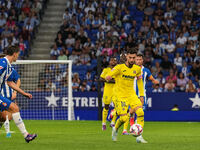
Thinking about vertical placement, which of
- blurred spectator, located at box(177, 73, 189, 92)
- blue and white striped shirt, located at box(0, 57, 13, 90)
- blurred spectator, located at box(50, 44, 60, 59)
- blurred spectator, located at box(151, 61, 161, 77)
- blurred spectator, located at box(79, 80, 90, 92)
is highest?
blue and white striped shirt, located at box(0, 57, 13, 90)

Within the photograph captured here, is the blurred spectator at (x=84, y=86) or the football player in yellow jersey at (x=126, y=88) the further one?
the blurred spectator at (x=84, y=86)

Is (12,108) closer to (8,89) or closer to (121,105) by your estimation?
(8,89)

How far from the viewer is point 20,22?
97.1 ft

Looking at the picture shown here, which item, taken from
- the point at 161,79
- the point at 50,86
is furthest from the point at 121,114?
the point at 161,79

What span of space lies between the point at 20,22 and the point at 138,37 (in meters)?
6.83

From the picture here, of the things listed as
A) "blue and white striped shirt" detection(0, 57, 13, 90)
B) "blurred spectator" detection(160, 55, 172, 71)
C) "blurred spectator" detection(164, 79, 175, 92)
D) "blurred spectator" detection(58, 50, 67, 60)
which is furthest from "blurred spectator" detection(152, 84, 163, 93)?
"blue and white striped shirt" detection(0, 57, 13, 90)

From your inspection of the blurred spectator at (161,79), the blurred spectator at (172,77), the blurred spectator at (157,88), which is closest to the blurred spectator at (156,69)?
the blurred spectator at (161,79)

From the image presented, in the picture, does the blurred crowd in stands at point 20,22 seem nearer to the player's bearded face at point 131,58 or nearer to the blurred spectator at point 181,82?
the blurred spectator at point 181,82

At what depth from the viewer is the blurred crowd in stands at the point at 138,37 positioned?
2403 centimetres

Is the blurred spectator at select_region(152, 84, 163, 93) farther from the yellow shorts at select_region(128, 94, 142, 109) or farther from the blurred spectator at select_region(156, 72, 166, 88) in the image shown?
the yellow shorts at select_region(128, 94, 142, 109)

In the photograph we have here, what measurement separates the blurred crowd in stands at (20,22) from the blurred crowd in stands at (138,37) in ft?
5.41

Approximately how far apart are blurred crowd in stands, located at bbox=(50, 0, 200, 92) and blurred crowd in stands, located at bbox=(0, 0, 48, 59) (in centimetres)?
165

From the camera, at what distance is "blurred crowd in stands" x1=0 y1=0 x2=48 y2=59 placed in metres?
28.1

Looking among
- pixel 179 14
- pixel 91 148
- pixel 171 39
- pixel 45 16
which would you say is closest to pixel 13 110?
pixel 91 148
